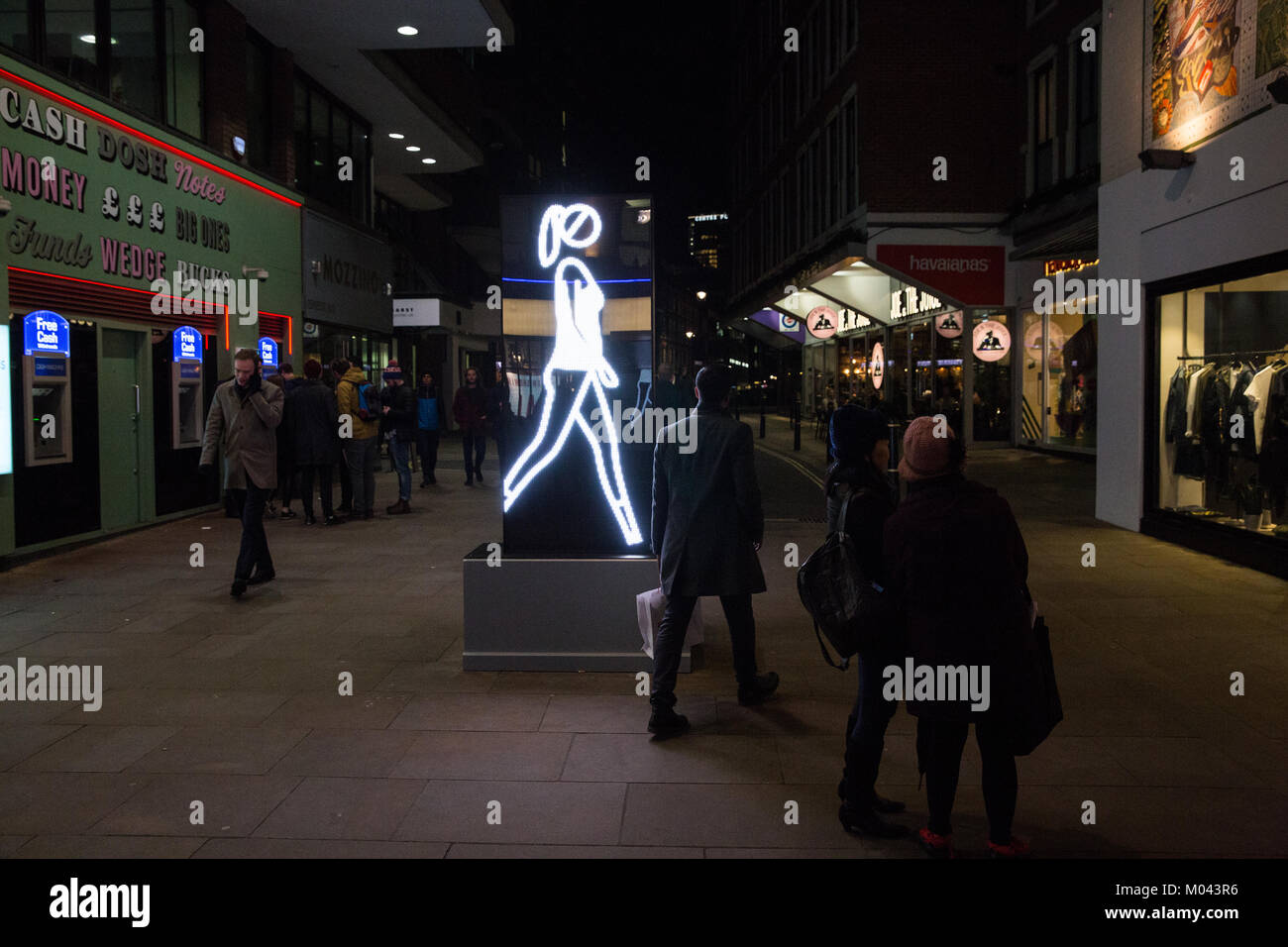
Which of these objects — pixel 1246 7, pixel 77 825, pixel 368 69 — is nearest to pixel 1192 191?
pixel 1246 7

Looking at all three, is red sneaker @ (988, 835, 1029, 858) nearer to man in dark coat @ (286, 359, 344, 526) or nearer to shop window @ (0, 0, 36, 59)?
man in dark coat @ (286, 359, 344, 526)

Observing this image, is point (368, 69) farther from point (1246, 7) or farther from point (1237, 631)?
point (1237, 631)

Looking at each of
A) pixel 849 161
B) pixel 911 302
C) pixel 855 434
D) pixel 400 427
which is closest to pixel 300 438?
pixel 400 427

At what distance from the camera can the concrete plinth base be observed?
259 inches

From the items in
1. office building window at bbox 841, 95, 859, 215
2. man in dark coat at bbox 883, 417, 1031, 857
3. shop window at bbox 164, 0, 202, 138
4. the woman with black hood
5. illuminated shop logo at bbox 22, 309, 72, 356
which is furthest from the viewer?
office building window at bbox 841, 95, 859, 215

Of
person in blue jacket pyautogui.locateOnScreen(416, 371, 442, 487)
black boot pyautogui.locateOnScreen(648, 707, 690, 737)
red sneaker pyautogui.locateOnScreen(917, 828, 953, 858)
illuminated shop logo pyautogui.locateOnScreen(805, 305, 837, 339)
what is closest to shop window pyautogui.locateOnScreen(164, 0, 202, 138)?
person in blue jacket pyautogui.locateOnScreen(416, 371, 442, 487)

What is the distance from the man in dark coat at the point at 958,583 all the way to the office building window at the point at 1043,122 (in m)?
19.7

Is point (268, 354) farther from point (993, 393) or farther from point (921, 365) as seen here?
point (921, 365)

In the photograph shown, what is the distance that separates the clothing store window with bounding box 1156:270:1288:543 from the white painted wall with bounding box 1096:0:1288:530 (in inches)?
13.5

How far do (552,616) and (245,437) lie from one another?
3847 millimetres

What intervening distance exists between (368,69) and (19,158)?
926 cm

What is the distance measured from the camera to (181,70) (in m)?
14.3

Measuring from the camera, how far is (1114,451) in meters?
12.5

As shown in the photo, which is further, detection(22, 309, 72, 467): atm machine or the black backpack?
detection(22, 309, 72, 467): atm machine
